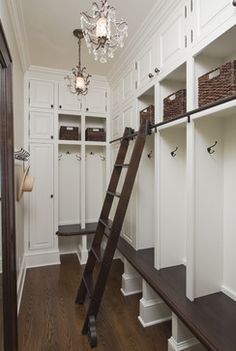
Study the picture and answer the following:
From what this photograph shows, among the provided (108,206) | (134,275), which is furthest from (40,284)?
(108,206)

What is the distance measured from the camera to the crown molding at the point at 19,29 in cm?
188

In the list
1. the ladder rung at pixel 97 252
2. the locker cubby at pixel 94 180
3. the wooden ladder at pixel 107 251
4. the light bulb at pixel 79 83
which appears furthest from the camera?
the locker cubby at pixel 94 180

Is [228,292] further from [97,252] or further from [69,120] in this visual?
[69,120]

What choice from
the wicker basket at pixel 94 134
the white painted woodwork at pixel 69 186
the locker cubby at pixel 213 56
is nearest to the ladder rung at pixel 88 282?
the white painted woodwork at pixel 69 186

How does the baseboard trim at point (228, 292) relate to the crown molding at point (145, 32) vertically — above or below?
below

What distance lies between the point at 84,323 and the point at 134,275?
2.49ft

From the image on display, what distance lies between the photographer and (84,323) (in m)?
1.93

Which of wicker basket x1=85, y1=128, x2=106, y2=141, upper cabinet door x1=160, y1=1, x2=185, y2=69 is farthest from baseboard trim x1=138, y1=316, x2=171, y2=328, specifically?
wicker basket x1=85, y1=128, x2=106, y2=141

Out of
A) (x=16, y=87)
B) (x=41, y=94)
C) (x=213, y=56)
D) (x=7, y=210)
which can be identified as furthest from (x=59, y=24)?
(x=7, y=210)

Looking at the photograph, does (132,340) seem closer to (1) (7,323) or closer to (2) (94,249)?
(2) (94,249)

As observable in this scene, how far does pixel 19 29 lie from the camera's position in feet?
7.16

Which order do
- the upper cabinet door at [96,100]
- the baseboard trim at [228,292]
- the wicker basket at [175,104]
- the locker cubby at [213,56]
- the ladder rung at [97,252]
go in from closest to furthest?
the locker cubby at [213,56], the baseboard trim at [228,292], the wicker basket at [175,104], the ladder rung at [97,252], the upper cabinet door at [96,100]

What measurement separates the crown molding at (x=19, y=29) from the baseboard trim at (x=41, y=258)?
2566 mm

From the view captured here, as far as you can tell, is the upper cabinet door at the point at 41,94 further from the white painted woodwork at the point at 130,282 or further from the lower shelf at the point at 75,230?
the white painted woodwork at the point at 130,282
